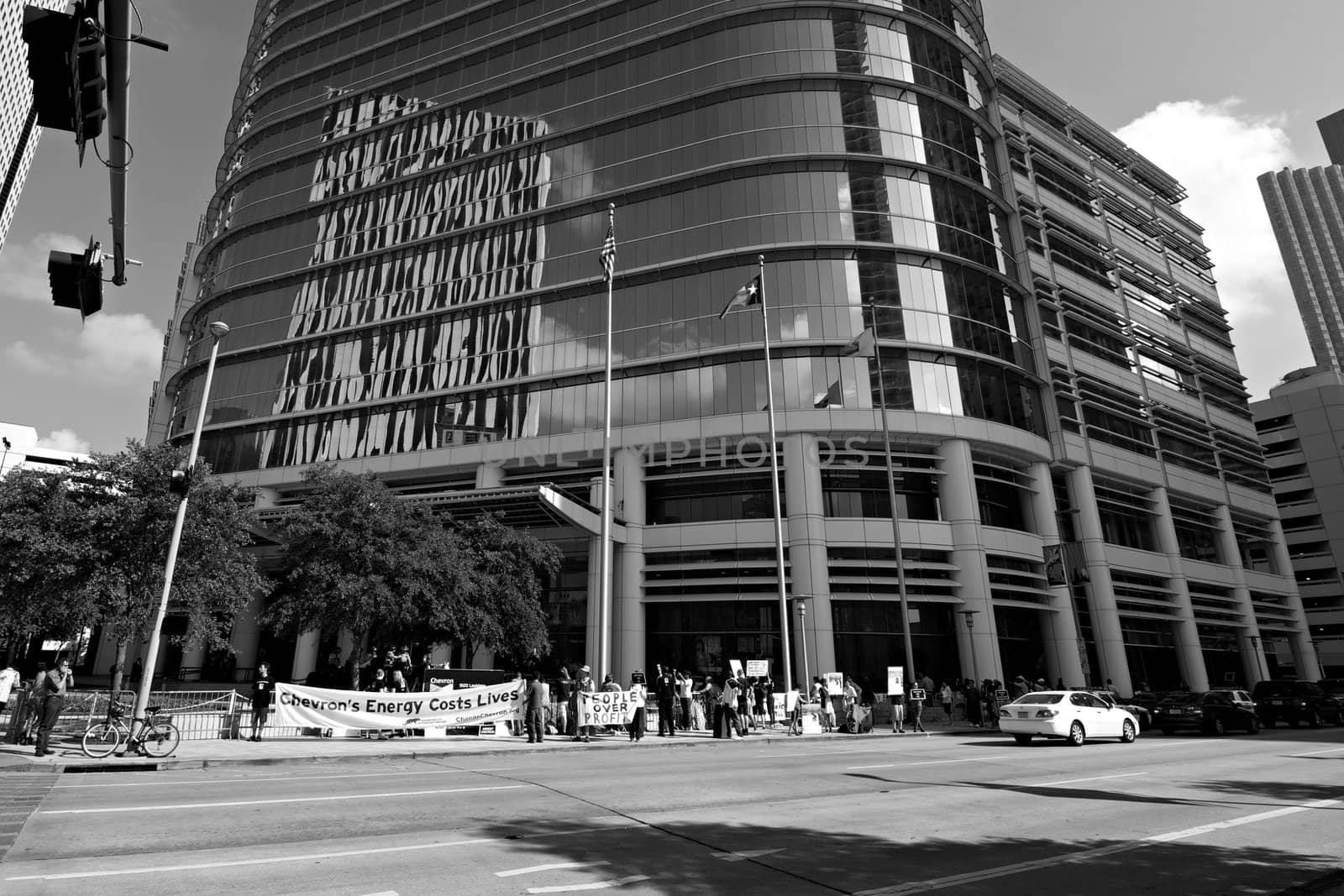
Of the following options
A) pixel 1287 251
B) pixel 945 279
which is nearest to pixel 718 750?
pixel 945 279

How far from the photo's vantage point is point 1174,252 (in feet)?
223

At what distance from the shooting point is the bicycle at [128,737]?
50.9 ft

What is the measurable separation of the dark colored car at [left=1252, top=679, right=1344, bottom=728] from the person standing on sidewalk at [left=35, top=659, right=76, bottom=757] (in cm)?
3821

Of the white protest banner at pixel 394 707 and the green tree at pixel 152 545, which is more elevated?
the green tree at pixel 152 545

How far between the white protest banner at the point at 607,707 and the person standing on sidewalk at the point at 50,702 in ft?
39.9

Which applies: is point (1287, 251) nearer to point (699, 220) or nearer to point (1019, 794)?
point (699, 220)

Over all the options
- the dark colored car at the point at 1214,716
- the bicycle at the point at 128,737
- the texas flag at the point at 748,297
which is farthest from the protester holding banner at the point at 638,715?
the dark colored car at the point at 1214,716

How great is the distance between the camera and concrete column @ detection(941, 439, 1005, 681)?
Result: 36281mm

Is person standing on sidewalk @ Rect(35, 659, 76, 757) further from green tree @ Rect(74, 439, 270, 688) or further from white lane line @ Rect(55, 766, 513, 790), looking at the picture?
green tree @ Rect(74, 439, 270, 688)

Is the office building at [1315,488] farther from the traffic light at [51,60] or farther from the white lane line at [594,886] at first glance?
the traffic light at [51,60]

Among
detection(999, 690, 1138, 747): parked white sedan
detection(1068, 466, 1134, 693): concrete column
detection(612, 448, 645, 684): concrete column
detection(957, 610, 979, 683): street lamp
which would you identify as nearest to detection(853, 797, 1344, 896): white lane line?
detection(999, 690, 1138, 747): parked white sedan

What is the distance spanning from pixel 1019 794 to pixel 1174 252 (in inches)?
2892

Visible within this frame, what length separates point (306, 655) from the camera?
42312 millimetres

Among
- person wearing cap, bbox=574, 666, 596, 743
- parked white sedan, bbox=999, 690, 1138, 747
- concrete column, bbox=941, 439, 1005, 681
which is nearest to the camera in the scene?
parked white sedan, bbox=999, 690, 1138, 747
